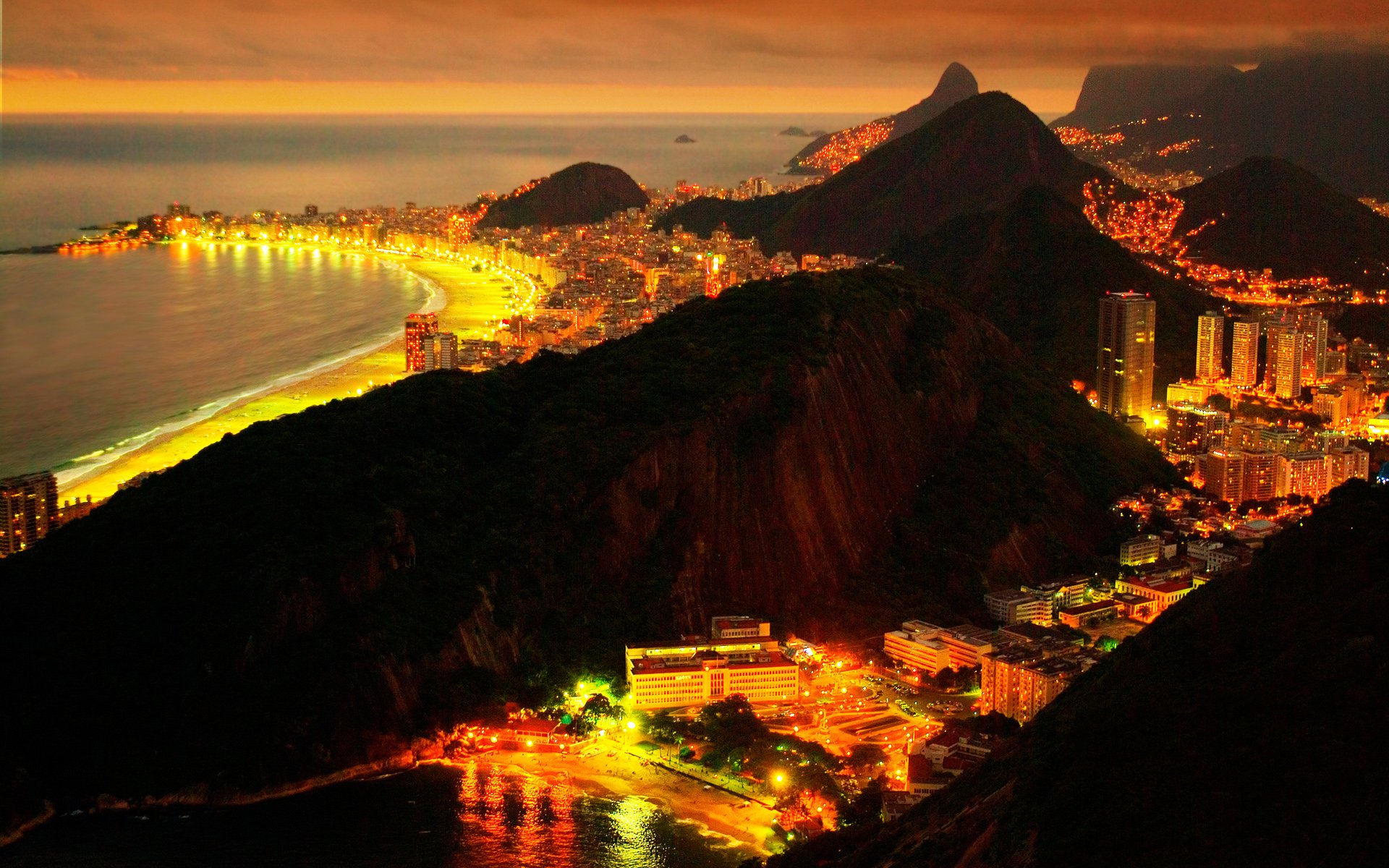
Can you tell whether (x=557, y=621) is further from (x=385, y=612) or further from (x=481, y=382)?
(x=481, y=382)

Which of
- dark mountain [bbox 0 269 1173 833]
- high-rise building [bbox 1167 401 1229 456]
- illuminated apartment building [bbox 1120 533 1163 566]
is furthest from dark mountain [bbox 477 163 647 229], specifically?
illuminated apartment building [bbox 1120 533 1163 566]

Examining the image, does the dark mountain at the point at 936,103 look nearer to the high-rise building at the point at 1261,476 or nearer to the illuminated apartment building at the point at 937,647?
the high-rise building at the point at 1261,476

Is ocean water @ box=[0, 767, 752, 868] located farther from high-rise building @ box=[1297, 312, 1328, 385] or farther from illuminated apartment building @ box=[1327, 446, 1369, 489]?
high-rise building @ box=[1297, 312, 1328, 385]

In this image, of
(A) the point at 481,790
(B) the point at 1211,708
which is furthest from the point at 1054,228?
(B) the point at 1211,708

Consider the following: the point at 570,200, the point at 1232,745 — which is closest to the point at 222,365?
the point at 1232,745

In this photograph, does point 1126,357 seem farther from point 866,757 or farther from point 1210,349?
point 866,757

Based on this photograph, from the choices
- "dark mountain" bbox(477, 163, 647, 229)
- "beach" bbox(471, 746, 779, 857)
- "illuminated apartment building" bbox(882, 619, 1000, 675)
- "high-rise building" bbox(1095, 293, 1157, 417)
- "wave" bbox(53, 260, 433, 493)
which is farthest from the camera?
"dark mountain" bbox(477, 163, 647, 229)

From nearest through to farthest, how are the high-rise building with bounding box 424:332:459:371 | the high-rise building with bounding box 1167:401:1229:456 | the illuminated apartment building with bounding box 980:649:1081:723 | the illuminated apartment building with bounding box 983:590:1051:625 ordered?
the illuminated apartment building with bounding box 980:649:1081:723 < the illuminated apartment building with bounding box 983:590:1051:625 < the high-rise building with bounding box 1167:401:1229:456 < the high-rise building with bounding box 424:332:459:371

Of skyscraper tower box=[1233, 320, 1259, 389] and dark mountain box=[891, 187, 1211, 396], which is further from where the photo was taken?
dark mountain box=[891, 187, 1211, 396]
